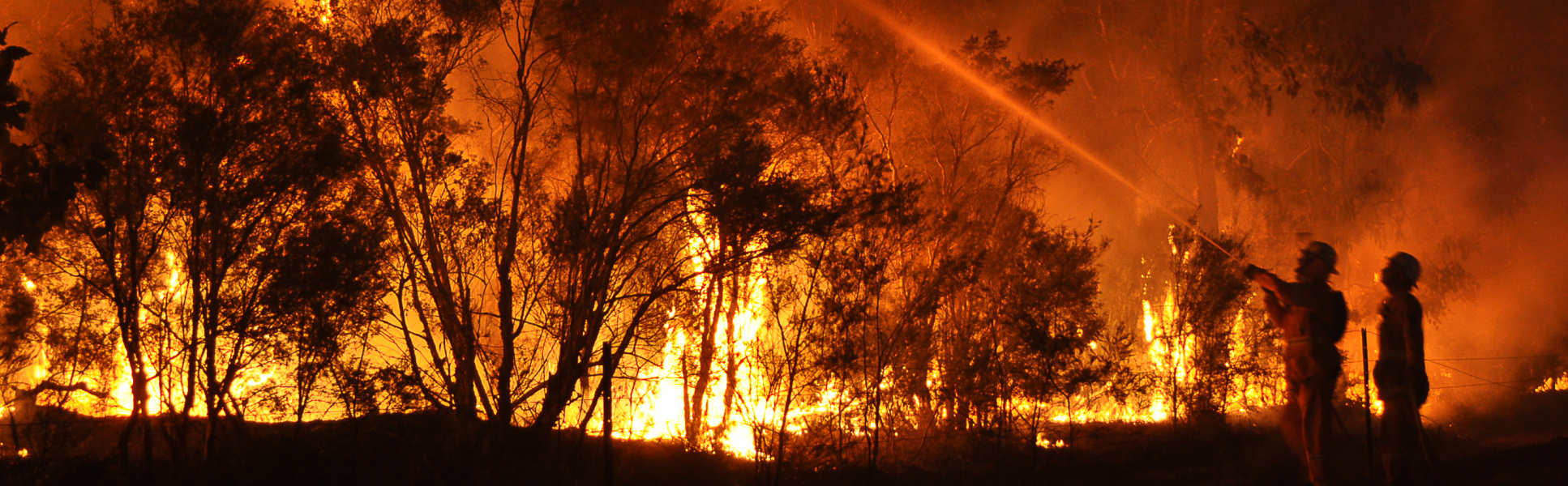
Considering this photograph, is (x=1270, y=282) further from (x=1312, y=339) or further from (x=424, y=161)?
(x=424, y=161)

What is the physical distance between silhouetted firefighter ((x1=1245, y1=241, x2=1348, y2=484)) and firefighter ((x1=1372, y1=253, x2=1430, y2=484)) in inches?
16.7

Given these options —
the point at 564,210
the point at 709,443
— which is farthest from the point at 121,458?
the point at 709,443

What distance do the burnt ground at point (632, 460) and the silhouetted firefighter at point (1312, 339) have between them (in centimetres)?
115

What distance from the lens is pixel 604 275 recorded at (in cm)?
1455

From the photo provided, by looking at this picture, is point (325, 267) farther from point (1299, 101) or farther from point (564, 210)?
point (1299, 101)

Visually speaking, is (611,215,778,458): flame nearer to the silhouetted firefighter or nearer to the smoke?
the silhouetted firefighter

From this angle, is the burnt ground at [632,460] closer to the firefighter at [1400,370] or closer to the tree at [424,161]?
the firefighter at [1400,370]

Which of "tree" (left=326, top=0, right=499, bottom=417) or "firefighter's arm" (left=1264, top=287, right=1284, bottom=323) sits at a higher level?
"tree" (left=326, top=0, right=499, bottom=417)

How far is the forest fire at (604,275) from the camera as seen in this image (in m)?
12.5

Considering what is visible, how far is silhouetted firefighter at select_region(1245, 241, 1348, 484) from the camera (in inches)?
324

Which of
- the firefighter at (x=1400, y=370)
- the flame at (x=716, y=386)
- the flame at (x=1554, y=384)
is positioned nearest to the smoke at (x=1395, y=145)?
the flame at (x=1554, y=384)

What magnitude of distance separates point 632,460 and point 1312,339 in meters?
8.89

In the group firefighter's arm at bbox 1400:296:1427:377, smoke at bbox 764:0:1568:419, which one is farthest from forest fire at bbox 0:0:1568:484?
smoke at bbox 764:0:1568:419

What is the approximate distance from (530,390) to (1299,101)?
97.1 ft
